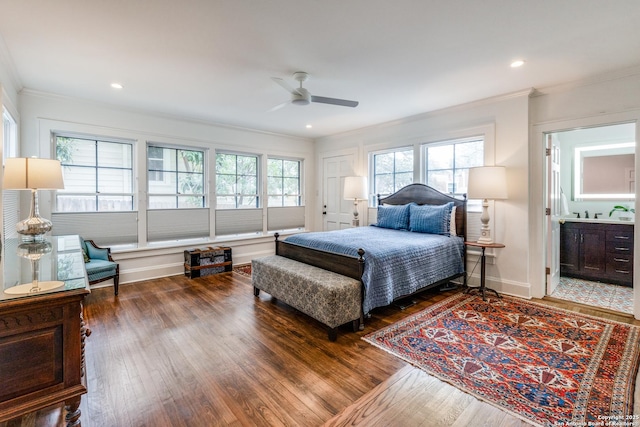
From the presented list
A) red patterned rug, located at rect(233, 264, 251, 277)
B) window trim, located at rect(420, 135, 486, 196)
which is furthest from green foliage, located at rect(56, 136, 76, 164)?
window trim, located at rect(420, 135, 486, 196)

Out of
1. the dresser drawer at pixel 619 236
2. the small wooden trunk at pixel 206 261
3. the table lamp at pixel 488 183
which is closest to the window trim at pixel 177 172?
the small wooden trunk at pixel 206 261

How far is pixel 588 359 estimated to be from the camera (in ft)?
7.50

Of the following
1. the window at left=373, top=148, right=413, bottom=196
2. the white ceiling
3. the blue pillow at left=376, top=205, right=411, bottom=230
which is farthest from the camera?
the window at left=373, top=148, right=413, bottom=196

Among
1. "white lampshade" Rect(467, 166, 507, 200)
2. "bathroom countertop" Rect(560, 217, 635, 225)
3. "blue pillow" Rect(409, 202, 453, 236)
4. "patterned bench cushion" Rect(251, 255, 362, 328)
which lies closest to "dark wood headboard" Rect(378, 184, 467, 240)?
"blue pillow" Rect(409, 202, 453, 236)

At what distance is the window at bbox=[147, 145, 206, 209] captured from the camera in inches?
186

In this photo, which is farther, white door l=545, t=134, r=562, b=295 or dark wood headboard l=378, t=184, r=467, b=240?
dark wood headboard l=378, t=184, r=467, b=240

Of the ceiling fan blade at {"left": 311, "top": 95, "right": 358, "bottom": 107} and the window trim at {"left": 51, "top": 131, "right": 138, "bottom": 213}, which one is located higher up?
the ceiling fan blade at {"left": 311, "top": 95, "right": 358, "bottom": 107}

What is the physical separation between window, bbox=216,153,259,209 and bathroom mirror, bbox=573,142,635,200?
5.57 meters

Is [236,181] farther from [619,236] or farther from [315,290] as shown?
[619,236]

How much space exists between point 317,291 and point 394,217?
7.52 ft

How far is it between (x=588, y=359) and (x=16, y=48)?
5.38 m

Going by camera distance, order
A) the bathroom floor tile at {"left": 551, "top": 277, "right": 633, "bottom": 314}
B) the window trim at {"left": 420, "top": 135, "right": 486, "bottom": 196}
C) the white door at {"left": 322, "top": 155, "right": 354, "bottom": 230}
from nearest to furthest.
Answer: the bathroom floor tile at {"left": 551, "top": 277, "right": 633, "bottom": 314}
the window trim at {"left": 420, "top": 135, "right": 486, "bottom": 196}
the white door at {"left": 322, "top": 155, "right": 354, "bottom": 230}

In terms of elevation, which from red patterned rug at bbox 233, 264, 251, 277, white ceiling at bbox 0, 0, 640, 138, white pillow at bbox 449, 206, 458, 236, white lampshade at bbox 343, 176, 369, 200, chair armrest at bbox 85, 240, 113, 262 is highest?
white ceiling at bbox 0, 0, 640, 138

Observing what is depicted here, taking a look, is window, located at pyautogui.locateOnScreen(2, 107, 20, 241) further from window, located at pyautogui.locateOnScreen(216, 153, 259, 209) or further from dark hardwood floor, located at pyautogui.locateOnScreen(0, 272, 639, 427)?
window, located at pyautogui.locateOnScreen(216, 153, 259, 209)
